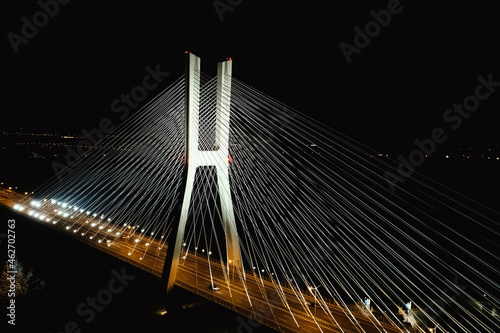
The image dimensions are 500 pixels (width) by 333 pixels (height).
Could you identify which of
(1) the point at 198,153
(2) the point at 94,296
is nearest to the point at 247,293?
(1) the point at 198,153

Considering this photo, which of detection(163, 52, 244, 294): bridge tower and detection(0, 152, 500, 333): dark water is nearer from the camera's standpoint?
detection(163, 52, 244, 294): bridge tower

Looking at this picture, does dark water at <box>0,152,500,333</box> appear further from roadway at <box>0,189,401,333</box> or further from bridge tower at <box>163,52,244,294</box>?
bridge tower at <box>163,52,244,294</box>

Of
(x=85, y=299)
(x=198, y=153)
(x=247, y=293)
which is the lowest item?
(x=85, y=299)

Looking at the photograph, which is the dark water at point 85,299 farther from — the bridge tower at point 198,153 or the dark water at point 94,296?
the bridge tower at point 198,153

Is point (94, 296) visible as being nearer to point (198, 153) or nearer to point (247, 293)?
point (247, 293)

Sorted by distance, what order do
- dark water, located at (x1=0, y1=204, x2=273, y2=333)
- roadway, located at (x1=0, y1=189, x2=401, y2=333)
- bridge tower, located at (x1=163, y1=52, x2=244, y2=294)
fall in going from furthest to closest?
dark water, located at (x1=0, y1=204, x2=273, y2=333)
bridge tower, located at (x1=163, y1=52, x2=244, y2=294)
roadway, located at (x1=0, y1=189, x2=401, y2=333)

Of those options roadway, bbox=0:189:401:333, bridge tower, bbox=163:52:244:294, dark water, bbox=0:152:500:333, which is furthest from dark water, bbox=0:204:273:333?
bridge tower, bbox=163:52:244:294

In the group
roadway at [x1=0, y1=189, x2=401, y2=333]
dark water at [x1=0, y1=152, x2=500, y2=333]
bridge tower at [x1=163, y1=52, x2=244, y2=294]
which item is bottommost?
dark water at [x1=0, y1=152, x2=500, y2=333]
